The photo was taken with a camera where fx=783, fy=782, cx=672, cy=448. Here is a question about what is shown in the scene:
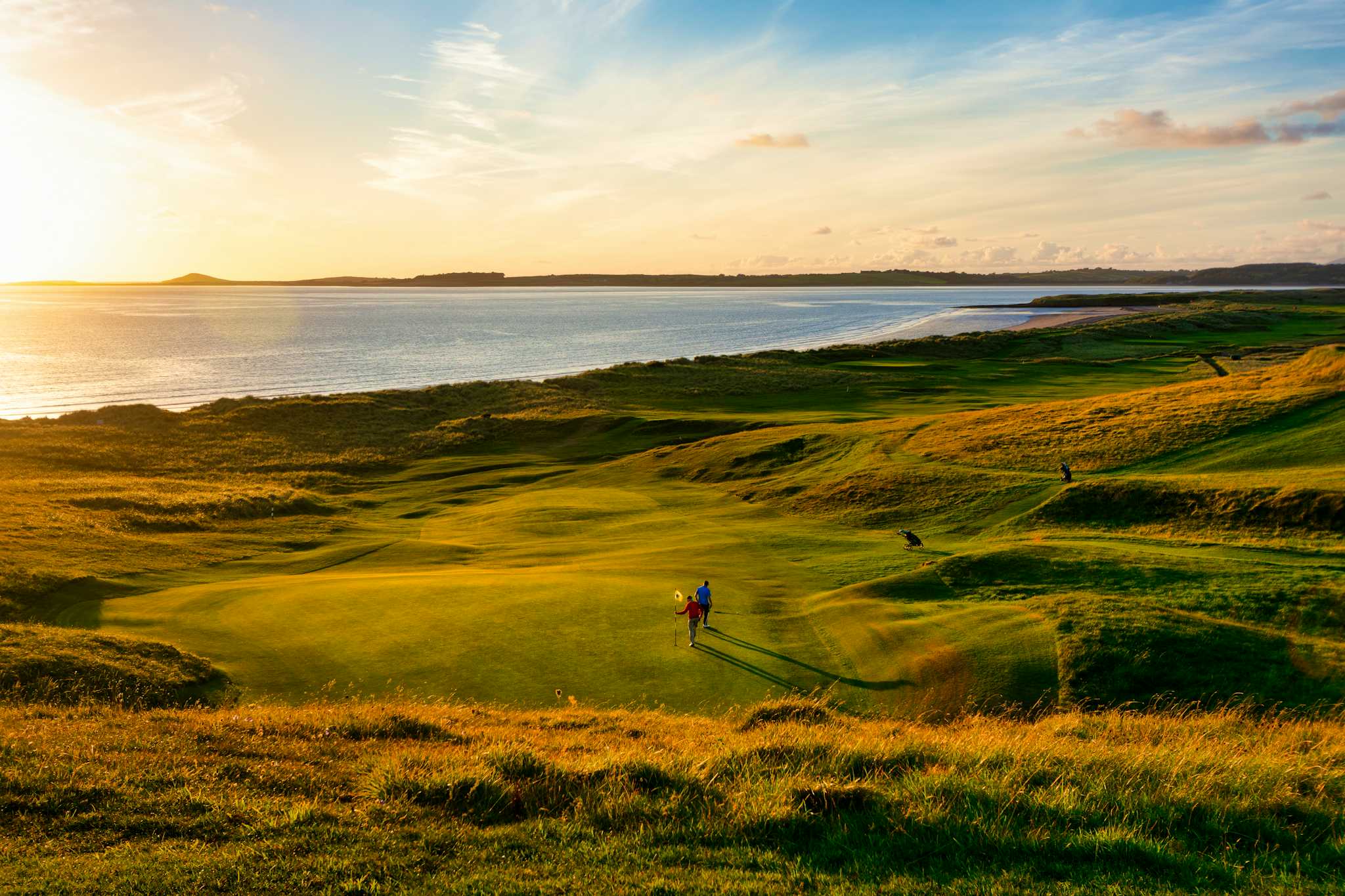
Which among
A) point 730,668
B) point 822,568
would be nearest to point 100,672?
point 730,668

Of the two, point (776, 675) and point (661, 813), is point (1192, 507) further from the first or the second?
point (661, 813)

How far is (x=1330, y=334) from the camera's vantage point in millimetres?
112188

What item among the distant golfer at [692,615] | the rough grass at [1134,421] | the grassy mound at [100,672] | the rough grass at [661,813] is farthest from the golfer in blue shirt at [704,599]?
the rough grass at [1134,421]

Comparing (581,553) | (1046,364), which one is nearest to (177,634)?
(581,553)

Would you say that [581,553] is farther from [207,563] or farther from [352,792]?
[352,792]

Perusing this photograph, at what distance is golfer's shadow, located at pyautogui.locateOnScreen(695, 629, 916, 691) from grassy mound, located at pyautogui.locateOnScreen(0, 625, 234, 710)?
1108 centimetres

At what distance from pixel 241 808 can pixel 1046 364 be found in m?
108

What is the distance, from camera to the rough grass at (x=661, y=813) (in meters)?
7.79

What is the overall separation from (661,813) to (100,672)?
1408 cm

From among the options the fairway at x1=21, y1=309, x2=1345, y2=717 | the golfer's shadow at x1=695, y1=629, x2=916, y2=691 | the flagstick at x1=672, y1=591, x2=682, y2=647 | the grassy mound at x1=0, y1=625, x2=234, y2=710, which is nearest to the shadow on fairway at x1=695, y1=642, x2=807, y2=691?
the golfer's shadow at x1=695, y1=629, x2=916, y2=691

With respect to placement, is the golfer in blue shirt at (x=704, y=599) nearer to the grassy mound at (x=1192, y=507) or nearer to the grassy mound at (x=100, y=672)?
the grassy mound at (x=100, y=672)

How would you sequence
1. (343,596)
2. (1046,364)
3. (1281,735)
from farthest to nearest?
(1046,364) < (343,596) < (1281,735)

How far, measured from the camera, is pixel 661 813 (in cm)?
933

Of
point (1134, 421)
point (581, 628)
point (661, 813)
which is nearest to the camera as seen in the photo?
point (661, 813)
